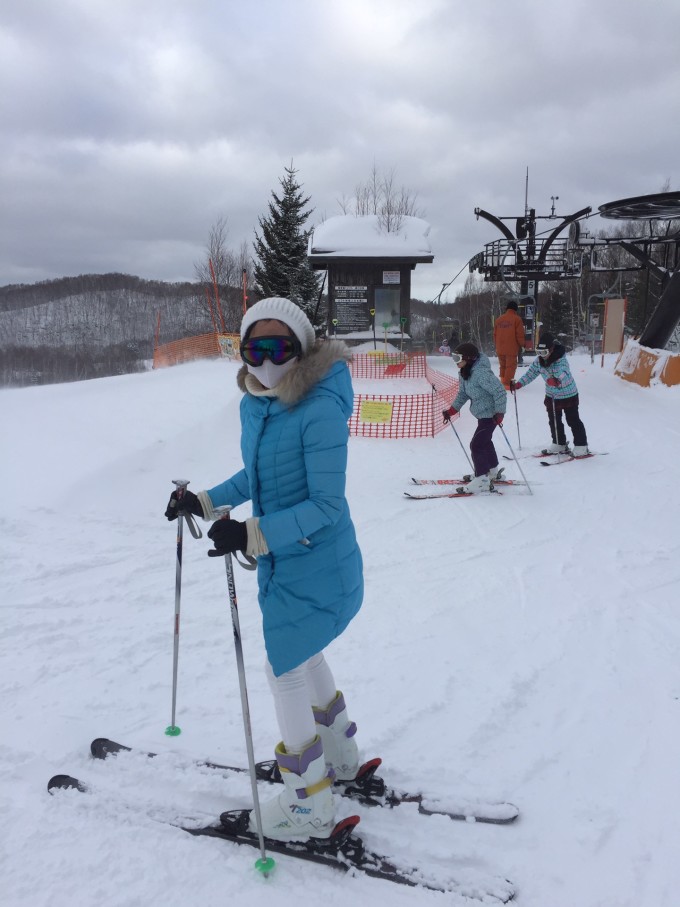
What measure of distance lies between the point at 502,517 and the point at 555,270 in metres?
14.4

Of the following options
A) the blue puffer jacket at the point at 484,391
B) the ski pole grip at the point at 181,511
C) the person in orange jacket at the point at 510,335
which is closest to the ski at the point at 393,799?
the ski pole grip at the point at 181,511

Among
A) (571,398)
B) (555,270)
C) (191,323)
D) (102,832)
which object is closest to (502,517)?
(571,398)

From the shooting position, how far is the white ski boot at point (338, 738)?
2.43 m

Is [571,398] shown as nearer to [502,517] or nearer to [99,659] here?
[502,517]

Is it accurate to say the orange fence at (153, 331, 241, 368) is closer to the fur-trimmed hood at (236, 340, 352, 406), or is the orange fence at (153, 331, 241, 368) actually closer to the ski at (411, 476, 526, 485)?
the ski at (411, 476, 526, 485)

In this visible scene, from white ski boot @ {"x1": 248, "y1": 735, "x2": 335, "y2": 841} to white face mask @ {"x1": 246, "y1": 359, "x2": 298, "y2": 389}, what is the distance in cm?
135

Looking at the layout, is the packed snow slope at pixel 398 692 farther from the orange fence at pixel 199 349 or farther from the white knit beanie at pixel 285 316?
the orange fence at pixel 199 349

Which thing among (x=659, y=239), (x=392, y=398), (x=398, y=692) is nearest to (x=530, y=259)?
(x=659, y=239)

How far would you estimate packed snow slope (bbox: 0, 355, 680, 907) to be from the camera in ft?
7.00

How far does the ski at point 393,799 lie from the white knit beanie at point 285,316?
1.82m

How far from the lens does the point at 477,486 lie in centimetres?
737

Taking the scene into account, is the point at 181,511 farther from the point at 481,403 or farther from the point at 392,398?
the point at 392,398

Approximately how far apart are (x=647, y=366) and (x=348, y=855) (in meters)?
14.6

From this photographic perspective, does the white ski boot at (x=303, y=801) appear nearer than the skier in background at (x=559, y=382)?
Yes
